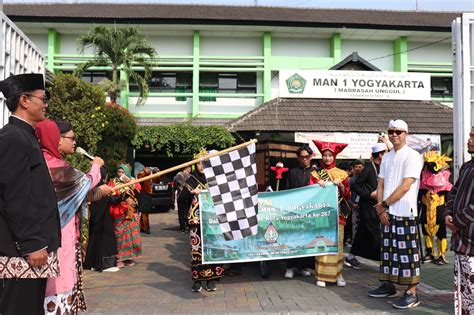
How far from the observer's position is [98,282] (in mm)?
6840

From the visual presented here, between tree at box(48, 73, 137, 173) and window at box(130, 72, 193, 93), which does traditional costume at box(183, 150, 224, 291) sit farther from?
window at box(130, 72, 193, 93)

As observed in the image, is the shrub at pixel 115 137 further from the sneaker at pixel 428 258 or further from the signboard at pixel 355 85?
the signboard at pixel 355 85

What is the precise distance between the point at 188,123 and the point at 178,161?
3.69 m

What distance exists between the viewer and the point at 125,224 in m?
8.14

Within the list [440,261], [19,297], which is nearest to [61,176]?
[19,297]

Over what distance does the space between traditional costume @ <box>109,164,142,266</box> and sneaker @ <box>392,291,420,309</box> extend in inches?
192

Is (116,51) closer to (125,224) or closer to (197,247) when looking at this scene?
(125,224)

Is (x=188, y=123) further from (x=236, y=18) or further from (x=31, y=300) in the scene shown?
(x=31, y=300)

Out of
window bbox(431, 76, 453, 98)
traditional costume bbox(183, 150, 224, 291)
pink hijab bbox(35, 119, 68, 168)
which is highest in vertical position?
window bbox(431, 76, 453, 98)

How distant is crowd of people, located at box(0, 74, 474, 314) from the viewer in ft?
9.29

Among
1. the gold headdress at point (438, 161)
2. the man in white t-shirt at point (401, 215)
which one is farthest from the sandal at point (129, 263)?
the gold headdress at point (438, 161)

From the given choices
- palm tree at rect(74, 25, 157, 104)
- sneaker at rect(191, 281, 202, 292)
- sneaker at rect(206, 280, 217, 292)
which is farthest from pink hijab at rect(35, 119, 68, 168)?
palm tree at rect(74, 25, 157, 104)

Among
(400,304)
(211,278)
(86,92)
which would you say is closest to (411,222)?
(400,304)

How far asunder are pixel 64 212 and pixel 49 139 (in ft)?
2.15
